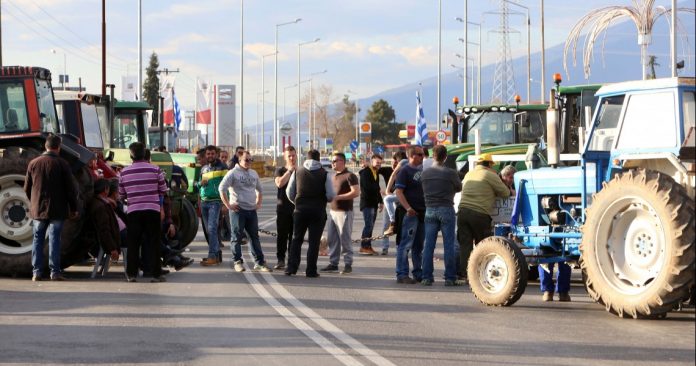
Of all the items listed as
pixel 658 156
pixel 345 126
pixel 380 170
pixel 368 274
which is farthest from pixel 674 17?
pixel 345 126

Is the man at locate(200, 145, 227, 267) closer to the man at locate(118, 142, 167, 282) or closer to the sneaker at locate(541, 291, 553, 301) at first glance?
the man at locate(118, 142, 167, 282)

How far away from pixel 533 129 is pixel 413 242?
35.5 ft

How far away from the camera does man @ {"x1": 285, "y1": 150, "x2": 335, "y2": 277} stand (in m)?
18.8

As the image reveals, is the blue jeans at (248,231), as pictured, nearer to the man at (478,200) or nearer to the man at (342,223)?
the man at (342,223)

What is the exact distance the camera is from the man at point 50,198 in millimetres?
17359

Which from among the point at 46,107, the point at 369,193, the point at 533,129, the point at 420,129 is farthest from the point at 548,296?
the point at 420,129

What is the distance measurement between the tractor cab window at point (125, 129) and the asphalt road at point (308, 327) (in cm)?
1299

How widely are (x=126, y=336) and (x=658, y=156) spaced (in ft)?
18.2

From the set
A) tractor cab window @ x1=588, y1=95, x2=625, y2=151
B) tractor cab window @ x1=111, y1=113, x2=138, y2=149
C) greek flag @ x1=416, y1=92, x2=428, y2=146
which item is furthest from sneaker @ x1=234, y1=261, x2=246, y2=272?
greek flag @ x1=416, y1=92, x2=428, y2=146

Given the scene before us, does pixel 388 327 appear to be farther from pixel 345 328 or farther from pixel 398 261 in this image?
pixel 398 261

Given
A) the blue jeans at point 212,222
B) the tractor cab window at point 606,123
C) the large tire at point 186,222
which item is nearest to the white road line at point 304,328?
the blue jeans at point 212,222

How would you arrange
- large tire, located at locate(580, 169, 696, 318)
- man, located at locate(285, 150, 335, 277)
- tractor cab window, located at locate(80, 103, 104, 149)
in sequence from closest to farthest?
large tire, located at locate(580, 169, 696, 318) → man, located at locate(285, 150, 335, 277) → tractor cab window, located at locate(80, 103, 104, 149)

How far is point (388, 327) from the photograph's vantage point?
41.6 feet

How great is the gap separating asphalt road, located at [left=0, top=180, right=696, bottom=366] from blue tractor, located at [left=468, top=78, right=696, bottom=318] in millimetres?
343
